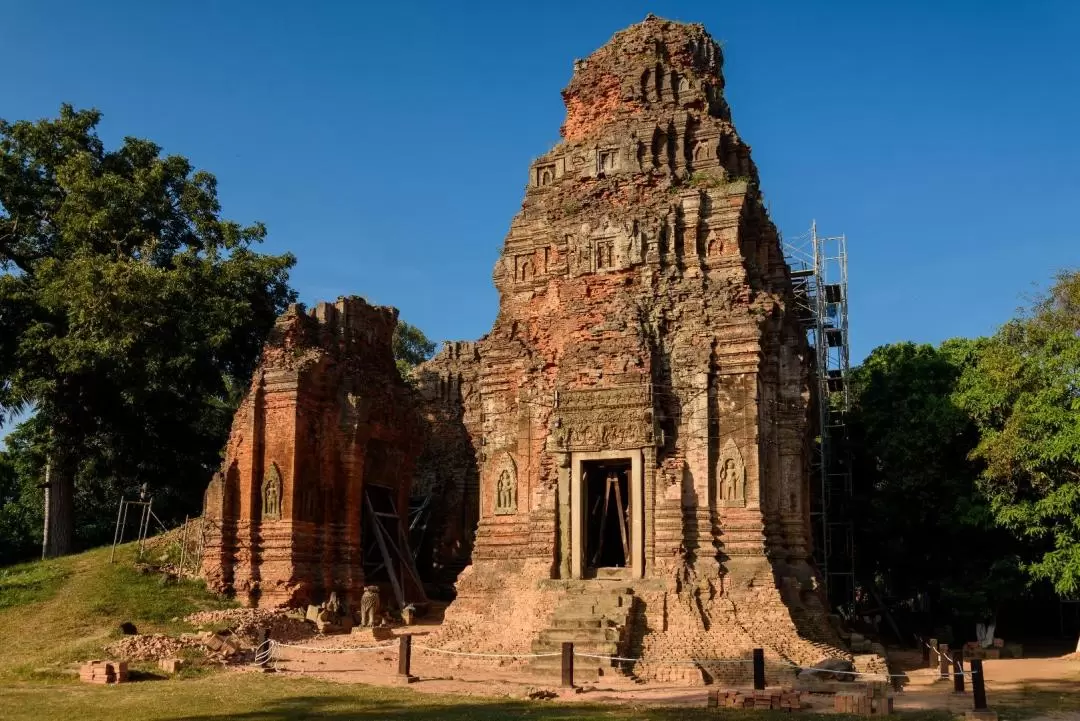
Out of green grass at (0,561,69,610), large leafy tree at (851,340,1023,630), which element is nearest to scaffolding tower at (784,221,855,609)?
large leafy tree at (851,340,1023,630)

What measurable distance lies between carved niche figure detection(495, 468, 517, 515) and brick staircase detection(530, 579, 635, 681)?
7.42ft

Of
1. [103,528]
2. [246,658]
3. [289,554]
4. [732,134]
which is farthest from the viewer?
[103,528]

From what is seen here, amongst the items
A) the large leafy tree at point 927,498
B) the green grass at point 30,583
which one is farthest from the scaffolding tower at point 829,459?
the green grass at point 30,583

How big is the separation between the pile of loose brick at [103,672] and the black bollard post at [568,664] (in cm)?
712

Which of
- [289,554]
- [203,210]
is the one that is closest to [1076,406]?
[289,554]

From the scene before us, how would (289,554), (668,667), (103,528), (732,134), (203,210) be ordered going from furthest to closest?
(103,528) → (203,210) → (289,554) → (732,134) → (668,667)

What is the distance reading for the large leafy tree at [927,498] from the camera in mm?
24281

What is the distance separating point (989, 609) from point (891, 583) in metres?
4.53

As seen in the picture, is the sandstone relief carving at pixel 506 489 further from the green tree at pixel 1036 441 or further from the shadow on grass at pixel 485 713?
the green tree at pixel 1036 441

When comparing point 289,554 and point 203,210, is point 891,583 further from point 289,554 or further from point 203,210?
point 203,210

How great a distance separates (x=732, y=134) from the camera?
2183 cm

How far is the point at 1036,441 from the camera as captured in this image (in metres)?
22.5

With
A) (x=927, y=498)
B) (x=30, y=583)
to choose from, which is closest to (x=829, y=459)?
(x=927, y=498)

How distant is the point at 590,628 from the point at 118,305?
15639 millimetres
